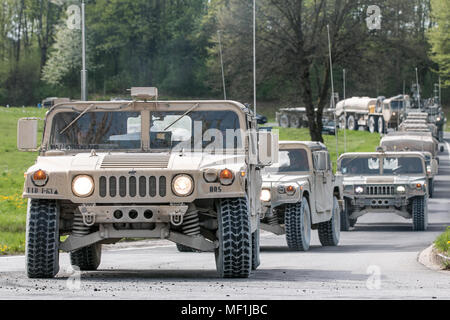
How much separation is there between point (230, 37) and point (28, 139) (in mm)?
39649

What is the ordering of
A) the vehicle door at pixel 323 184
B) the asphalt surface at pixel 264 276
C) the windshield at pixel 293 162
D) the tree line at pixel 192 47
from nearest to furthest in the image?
the asphalt surface at pixel 264 276
the vehicle door at pixel 323 184
the windshield at pixel 293 162
the tree line at pixel 192 47

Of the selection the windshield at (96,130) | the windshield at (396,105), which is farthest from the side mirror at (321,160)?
the windshield at (396,105)

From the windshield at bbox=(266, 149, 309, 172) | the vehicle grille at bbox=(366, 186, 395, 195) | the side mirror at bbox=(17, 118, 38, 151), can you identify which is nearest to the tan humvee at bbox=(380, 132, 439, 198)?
the vehicle grille at bbox=(366, 186, 395, 195)

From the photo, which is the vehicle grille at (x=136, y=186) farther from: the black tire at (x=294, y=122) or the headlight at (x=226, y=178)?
the black tire at (x=294, y=122)

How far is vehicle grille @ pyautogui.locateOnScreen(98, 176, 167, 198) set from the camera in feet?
36.9

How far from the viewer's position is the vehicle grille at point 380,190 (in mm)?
25688

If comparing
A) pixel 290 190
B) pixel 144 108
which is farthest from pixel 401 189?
pixel 144 108

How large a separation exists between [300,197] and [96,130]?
251 inches

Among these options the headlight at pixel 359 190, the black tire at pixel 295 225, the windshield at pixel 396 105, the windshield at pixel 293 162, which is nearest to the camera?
the black tire at pixel 295 225

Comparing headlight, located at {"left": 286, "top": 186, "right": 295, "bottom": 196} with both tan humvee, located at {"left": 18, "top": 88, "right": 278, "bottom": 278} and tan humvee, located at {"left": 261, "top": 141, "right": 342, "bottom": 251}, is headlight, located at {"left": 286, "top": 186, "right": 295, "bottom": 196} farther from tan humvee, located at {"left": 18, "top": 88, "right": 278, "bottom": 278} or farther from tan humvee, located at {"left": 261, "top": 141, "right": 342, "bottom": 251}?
tan humvee, located at {"left": 18, "top": 88, "right": 278, "bottom": 278}

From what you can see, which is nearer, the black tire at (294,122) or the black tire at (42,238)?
the black tire at (42,238)

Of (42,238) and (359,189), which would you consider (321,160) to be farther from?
(42,238)

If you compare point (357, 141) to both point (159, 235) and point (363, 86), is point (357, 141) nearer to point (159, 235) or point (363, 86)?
point (363, 86)

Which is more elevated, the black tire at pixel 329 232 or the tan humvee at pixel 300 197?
the tan humvee at pixel 300 197
